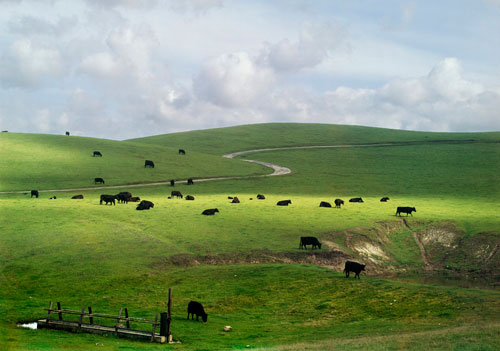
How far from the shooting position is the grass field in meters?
25.8

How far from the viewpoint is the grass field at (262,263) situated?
25.8 metres

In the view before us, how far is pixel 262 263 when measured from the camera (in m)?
41.9

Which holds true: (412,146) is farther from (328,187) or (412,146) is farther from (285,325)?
(285,325)

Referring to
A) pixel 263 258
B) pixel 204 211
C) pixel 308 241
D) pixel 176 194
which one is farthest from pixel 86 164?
pixel 263 258

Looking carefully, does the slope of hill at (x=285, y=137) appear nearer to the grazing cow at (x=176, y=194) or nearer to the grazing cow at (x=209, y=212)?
the grazing cow at (x=176, y=194)

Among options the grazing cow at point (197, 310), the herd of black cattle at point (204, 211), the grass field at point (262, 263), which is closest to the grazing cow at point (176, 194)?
the herd of black cattle at point (204, 211)

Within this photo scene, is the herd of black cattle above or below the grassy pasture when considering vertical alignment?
below

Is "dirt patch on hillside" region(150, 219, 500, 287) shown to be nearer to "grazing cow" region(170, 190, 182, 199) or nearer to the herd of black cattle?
the herd of black cattle

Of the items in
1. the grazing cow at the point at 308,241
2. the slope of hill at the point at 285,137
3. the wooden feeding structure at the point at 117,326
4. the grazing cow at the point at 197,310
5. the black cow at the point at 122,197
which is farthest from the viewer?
the slope of hill at the point at 285,137

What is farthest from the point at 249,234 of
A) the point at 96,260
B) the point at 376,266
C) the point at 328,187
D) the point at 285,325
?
the point at 328,187

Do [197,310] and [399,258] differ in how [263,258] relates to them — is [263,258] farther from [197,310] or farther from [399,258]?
[197,310]

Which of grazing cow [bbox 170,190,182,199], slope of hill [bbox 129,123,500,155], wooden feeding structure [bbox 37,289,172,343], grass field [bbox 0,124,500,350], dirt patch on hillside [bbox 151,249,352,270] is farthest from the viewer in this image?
slope of hill [bbox 129,123,500,155]

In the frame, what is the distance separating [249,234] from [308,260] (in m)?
7.34

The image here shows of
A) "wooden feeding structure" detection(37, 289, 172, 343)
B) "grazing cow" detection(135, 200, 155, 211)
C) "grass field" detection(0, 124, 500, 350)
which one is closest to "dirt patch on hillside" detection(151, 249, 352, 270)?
"grass field" detection(0, 124, 500, 350)
